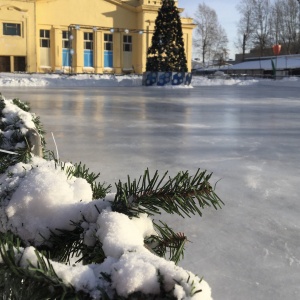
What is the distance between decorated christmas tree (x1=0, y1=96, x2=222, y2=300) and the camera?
0.60 m

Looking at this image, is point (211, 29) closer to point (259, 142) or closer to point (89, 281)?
point (259, 142)

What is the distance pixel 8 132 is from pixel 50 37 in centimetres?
4021

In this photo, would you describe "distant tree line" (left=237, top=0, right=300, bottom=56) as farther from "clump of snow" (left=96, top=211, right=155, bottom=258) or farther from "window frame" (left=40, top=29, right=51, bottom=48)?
"clump of snow" (left=96, top=211, right=155, bottom=258)

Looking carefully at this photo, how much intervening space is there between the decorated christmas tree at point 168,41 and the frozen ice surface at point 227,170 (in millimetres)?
17951

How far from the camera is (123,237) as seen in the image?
2.45 feet

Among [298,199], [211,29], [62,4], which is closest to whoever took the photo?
[298,199]

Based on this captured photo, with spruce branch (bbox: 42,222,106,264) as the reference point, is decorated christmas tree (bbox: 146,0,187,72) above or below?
above

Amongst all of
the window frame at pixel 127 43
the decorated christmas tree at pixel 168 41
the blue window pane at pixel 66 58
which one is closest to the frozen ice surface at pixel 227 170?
the decorated christmas tree at pixel 168 41

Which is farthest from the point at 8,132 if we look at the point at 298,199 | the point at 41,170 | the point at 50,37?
the point at 50,37

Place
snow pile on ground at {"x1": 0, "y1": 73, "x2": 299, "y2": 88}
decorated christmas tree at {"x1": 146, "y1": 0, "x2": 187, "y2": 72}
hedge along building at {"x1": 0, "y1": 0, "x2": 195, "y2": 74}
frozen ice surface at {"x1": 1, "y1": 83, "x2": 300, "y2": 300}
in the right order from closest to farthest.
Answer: frozen ice surface at {"x1": 1, "y1": 83, "x2": 300, "y2": 300} < decorated christmas tree at {"x1": 146, "y1": 0, "x2": 187, "y2": 72} < snow pile on ground at {"x1": 0, "y1": 73, "x2": 299, "y2": 88} < hedge along building at {"x1": 0, "y1": 0, "x2": 195, "y2": 74}

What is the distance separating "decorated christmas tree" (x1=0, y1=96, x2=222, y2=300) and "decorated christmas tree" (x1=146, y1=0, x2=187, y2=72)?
1036 inches

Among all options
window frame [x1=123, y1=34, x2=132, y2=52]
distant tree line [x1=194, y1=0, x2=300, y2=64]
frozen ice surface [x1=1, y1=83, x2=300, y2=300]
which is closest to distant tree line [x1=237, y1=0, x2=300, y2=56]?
distant tree line [x1=194, y1=0, x2=300, y2=64]

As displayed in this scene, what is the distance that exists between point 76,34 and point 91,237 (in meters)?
40.5

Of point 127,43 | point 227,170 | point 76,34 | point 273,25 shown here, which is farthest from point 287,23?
point 227,170
